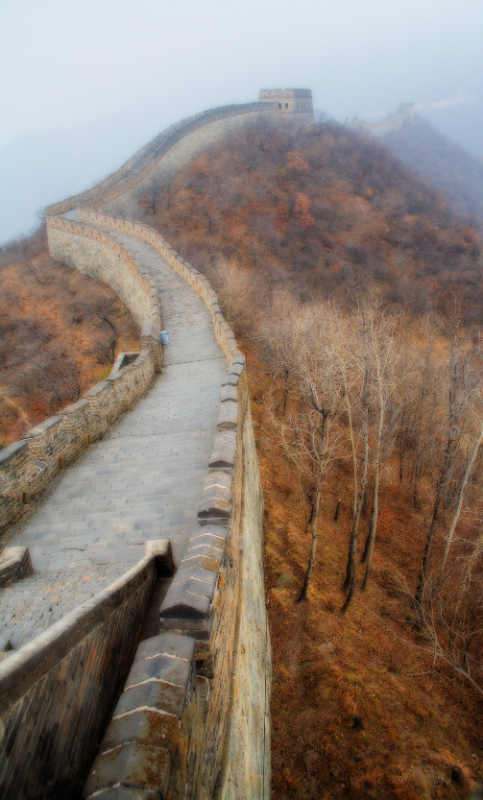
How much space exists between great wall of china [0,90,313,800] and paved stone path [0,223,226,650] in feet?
0.07

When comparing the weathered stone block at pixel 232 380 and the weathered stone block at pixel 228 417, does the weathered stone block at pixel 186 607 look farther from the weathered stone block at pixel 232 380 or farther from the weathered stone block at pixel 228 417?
the weathered stone block at pixel 232 380

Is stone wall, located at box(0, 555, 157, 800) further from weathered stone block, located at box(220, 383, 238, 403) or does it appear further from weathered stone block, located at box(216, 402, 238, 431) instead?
weathered stone block, located at box(220, 383, 238, 403)

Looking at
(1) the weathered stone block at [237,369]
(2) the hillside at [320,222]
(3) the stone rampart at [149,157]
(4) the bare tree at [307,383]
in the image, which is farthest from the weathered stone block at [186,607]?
(3) the stone rampart at [149,157]

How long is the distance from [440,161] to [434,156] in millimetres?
1565

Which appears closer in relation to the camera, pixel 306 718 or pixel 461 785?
pixel 461 785

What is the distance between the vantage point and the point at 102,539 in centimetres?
512

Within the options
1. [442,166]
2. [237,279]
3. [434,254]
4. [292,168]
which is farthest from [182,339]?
[442,166]

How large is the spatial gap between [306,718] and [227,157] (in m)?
34.0

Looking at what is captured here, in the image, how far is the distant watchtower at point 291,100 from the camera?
4266 cm

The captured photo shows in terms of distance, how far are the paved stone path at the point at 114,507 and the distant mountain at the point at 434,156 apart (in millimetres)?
48225

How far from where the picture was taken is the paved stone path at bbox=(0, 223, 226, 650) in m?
4.21

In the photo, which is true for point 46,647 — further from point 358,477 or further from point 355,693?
point 358,477

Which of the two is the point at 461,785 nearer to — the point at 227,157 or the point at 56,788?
the point at 56,788

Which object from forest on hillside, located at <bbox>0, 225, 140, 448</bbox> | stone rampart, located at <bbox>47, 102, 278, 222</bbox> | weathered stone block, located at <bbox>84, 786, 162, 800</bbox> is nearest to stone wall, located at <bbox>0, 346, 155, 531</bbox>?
weathered stone block, located at <bbox>84, 786, 162, 800</bbox>
